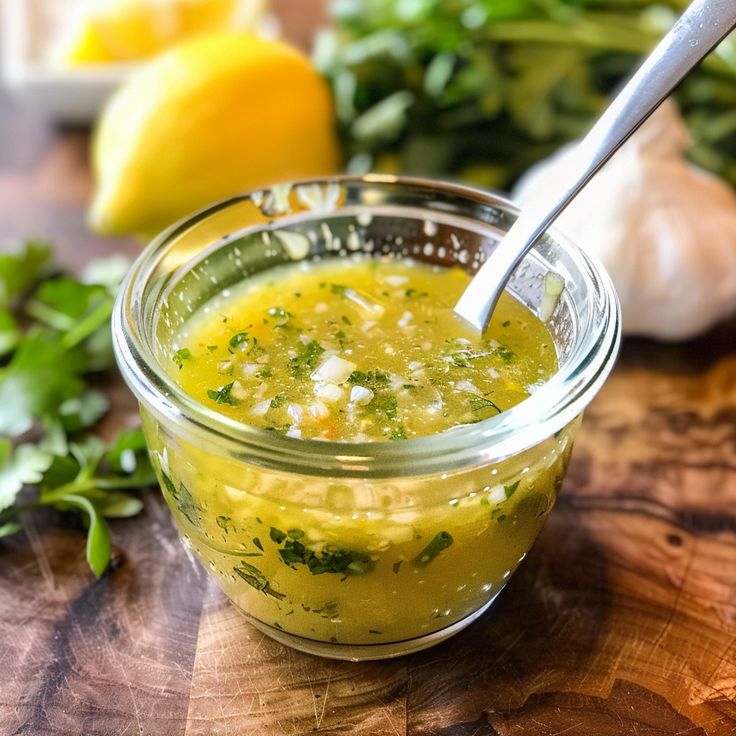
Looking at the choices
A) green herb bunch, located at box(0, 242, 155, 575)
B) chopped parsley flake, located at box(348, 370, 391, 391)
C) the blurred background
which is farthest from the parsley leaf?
chopped parsley flake, located at box(348, 370, 391, 391)

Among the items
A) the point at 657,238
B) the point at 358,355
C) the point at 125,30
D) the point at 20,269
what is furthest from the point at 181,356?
the point at 125,30

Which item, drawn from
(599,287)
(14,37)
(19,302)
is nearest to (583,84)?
(599,287)

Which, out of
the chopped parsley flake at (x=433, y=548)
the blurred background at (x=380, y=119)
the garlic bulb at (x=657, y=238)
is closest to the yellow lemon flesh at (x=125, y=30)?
the blurred background at (x=380, y=119)

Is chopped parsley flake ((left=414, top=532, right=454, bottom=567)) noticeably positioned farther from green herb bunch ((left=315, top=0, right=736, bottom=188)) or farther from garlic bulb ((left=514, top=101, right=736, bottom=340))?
green herb bunch ((left=315, top=0, right=736, bottom=188))

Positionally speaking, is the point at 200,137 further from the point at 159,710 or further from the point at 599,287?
the point at 159,710

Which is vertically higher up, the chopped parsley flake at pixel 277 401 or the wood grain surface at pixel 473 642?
the chopped parsley flake at pixel 277 401

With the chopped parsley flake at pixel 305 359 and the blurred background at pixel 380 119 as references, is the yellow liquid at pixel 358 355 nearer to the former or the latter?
the chopped parsley flake at pixel 305 359
